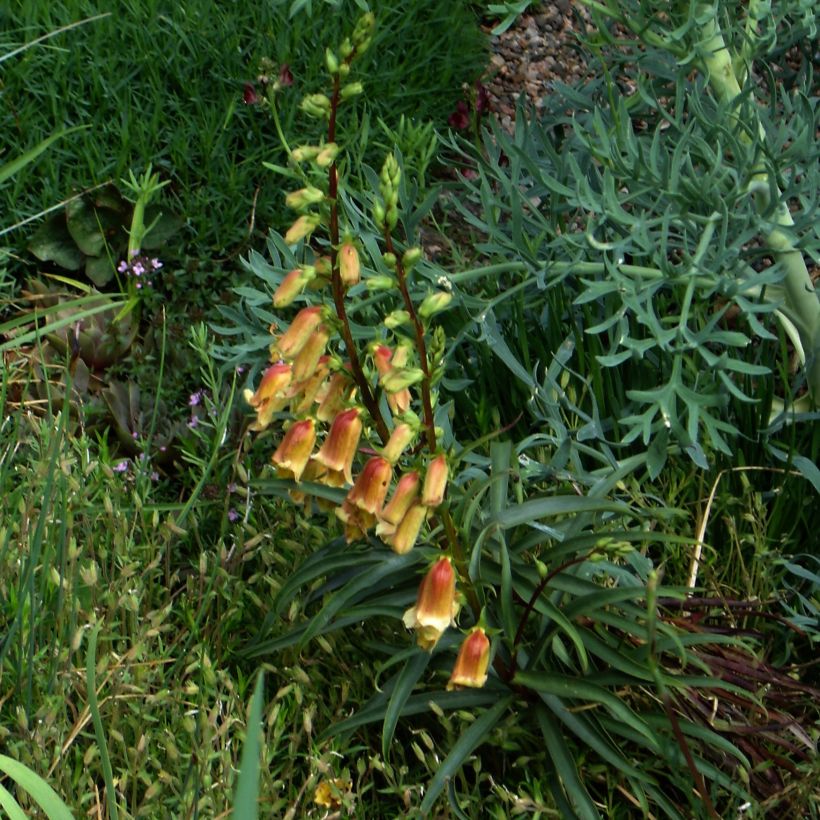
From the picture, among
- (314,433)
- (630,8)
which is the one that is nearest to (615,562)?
(314,433)

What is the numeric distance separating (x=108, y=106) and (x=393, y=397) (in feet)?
7.22

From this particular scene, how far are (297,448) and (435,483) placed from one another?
276 mm

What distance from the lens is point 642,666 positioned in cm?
217

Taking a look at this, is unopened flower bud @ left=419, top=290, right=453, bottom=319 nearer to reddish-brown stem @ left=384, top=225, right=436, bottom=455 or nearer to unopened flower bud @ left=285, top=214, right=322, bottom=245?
reddish-brown stem @ left=384, top=225, right=436, bottom=455

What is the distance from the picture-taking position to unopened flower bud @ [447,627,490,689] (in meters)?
1.95

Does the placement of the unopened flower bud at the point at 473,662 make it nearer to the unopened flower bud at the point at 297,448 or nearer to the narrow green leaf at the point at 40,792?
the unopened flower bud at the point at 297,448

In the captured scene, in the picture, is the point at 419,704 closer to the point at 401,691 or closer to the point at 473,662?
the point at 401,691

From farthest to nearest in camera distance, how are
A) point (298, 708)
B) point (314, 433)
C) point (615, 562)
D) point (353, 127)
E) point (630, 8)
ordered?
point (353, 127)
point (630, 8)
point (615, 562)
point (298, 708)
point (314, 433)

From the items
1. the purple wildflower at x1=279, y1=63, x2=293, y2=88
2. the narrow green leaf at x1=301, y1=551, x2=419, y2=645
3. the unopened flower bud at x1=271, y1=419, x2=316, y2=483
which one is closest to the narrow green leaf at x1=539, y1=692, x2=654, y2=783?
the narrow green leaf at x1=301, y1=551, x2=419, y2=645

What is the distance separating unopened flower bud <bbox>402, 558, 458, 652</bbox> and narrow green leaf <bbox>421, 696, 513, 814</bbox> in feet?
0.98

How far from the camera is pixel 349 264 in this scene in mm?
1915

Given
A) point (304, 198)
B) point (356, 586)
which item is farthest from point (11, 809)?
point (304, 198)

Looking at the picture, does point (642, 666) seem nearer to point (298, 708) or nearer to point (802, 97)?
point (298, 708)

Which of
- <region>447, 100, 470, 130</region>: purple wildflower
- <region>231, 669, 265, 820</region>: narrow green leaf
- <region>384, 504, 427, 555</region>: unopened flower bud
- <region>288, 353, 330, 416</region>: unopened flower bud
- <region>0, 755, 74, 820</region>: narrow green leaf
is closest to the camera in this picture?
<region>231, 669, 265, 820</region>: narrow green leaf
